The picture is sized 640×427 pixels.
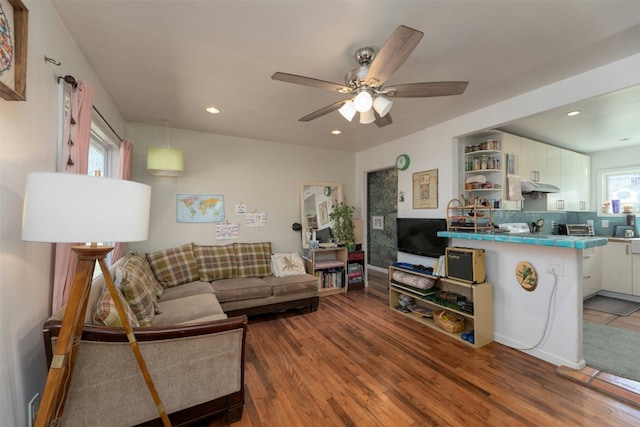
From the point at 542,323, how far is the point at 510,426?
1193mm

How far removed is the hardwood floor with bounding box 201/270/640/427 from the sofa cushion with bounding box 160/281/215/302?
70 cm

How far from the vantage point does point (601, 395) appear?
183 centimetres

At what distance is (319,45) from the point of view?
5.72 feet

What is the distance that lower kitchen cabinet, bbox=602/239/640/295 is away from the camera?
3732 mm

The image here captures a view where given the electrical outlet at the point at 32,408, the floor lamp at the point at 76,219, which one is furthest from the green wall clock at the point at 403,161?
the electrical outlet at the point at 32,408

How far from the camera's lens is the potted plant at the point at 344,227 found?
13.7 ft

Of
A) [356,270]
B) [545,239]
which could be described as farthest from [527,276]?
[356,270]

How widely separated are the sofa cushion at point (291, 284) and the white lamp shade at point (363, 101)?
2.34 meters

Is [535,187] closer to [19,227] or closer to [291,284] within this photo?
[291,284]

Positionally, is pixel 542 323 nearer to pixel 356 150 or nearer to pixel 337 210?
pixel 337 210

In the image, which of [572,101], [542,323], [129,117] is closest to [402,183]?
[572,101]

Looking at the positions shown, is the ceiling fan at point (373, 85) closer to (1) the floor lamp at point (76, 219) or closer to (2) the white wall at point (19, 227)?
(1) the floor lamp at point (76, 219)

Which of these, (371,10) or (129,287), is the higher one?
(371,10)

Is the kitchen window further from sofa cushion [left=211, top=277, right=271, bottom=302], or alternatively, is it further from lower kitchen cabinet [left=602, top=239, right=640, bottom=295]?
sofa cushion [left=211, top=277, right=271, bottom=302]
